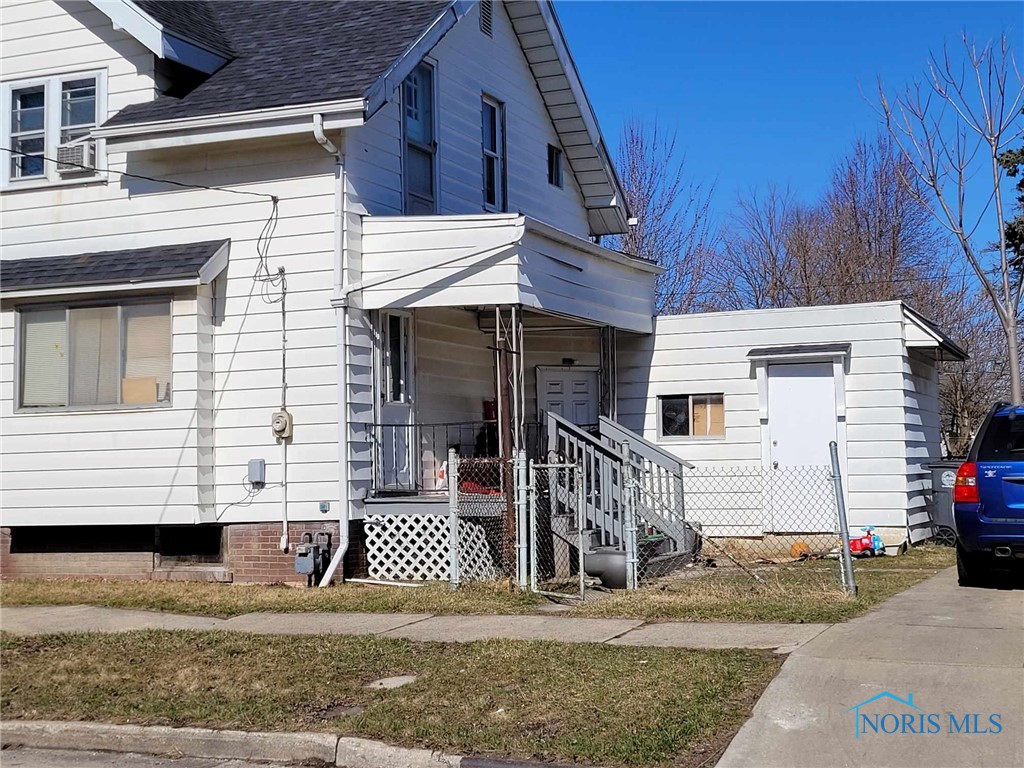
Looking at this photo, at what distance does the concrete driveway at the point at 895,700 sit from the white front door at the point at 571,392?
26.5 ft

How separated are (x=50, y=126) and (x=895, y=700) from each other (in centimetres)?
1189

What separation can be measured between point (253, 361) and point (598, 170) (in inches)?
342

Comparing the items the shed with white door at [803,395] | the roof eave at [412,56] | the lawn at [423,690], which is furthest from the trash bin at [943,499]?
the lawn at [423,690]

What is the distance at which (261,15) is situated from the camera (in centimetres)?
1536

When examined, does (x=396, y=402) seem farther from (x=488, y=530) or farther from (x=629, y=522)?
(x=629, y=522)

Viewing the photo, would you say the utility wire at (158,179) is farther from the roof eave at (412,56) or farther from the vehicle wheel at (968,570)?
the vehicle wheel at (968,570)

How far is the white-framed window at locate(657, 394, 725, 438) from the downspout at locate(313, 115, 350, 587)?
5.97 meters

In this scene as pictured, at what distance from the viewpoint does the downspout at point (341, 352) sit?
12297 mm

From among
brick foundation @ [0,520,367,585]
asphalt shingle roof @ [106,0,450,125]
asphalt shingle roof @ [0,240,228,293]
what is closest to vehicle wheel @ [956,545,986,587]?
brick foundation @ [0,520,367,585]

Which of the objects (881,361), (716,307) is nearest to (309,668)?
(881,361)

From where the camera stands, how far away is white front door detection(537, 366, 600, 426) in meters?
16.8

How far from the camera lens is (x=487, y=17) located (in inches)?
645

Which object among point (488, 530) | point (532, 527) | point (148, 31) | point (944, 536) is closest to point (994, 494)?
point (532, 527)

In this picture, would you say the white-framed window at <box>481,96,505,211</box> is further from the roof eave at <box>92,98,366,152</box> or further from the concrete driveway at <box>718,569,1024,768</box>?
the concrete driveway at <box>718,569,1024,768</box>
